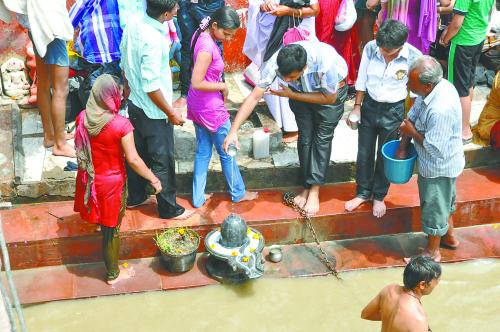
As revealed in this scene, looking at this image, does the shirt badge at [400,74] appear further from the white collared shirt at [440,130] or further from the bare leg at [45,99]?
the bare leg at [45,99]

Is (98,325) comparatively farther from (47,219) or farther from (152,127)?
(152,127)

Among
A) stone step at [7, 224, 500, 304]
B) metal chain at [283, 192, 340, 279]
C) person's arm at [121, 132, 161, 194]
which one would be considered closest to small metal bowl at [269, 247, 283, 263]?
stone step at [7, 224, 500, 304]

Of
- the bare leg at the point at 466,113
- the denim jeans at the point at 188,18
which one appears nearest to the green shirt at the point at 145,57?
the denim jeans at the point at 188,18

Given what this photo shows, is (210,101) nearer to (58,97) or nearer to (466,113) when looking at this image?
(58,97)

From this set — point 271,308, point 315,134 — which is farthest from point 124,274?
point 315,134

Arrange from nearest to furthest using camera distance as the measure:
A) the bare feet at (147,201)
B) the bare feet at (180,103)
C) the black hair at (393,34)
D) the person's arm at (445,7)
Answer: the black hair at (393,34) → the bare feet at (147,201) → the person's arm at (445,7) → the bare feet at (180,103)

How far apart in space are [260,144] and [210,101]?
2.97 ft

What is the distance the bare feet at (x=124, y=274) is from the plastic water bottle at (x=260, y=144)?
158cm

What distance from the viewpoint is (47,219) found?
559 centimetres

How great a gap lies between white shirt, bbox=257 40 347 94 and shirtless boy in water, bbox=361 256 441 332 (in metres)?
1.89

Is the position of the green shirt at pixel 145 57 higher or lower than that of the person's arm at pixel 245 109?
higher

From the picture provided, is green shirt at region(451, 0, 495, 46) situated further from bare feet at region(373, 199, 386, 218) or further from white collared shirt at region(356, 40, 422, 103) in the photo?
bare feet at region(373, 199, 386, 218)

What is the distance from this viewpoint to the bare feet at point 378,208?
5.82 m

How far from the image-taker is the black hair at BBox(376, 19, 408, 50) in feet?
16.4
